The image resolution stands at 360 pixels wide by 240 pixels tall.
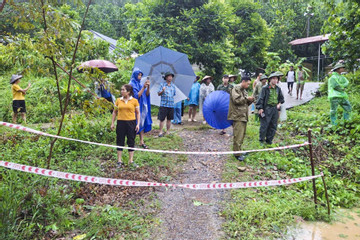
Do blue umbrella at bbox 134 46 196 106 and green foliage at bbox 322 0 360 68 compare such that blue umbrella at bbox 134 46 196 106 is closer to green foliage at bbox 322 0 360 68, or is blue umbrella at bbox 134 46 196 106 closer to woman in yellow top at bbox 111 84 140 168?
woman in yellow top at bbox 111 84 140 168

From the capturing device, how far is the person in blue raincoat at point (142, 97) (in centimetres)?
596

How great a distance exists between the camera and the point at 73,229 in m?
3.25

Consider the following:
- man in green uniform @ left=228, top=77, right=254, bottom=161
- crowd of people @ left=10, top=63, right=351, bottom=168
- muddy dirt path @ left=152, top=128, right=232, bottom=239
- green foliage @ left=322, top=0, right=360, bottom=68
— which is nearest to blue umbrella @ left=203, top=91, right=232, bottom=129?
crowd of people @ left=10, top=63, right=351, bottom=168

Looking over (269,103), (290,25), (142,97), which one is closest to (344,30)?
(269,103)

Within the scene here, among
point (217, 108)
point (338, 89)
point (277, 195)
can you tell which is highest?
point (338, 89)

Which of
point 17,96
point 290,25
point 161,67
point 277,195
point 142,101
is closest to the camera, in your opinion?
point 277,195

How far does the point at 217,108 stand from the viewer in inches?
261

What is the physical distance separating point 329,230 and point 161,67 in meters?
5.49

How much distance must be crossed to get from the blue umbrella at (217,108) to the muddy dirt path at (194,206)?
3.89 ft

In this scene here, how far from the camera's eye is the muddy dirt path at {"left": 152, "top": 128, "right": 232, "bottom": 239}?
332cm

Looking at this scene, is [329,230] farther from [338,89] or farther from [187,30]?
[187,30]

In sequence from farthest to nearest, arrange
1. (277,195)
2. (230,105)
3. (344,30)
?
(344,30)
(230,105)
(277,195)

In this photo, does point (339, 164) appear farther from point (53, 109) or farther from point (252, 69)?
point (252, 69)

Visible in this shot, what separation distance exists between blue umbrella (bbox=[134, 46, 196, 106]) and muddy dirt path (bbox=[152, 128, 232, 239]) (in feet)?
7.51
